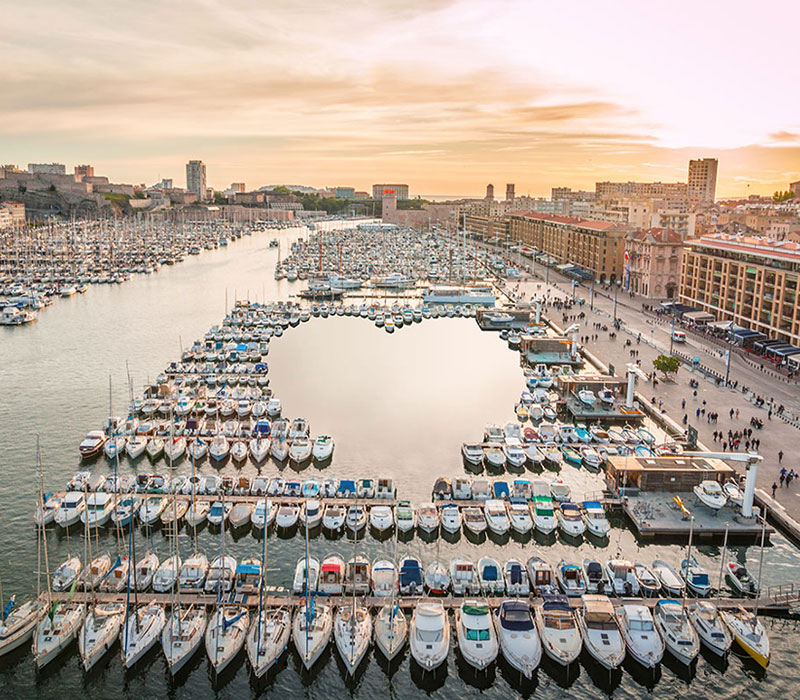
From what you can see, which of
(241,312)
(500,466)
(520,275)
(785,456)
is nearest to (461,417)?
(500,466)

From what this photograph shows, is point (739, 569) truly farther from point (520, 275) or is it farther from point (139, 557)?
point (520, 275)

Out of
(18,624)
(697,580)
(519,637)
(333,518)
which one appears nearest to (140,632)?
(18,624)

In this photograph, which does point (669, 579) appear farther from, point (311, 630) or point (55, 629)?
point (55, 629)

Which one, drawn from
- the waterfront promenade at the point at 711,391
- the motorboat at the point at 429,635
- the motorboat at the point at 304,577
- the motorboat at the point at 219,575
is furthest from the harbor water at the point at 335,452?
the waterfront promenade at the point at 711,391

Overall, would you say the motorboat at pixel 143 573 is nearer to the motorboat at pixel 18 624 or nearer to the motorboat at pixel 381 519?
the motorboat at pixel 18 624

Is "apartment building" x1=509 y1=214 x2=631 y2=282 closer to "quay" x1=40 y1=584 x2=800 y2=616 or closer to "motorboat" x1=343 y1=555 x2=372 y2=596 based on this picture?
"quay" x1=40 y1=584 x2=800 y2=616

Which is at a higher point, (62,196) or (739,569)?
(62,196)
